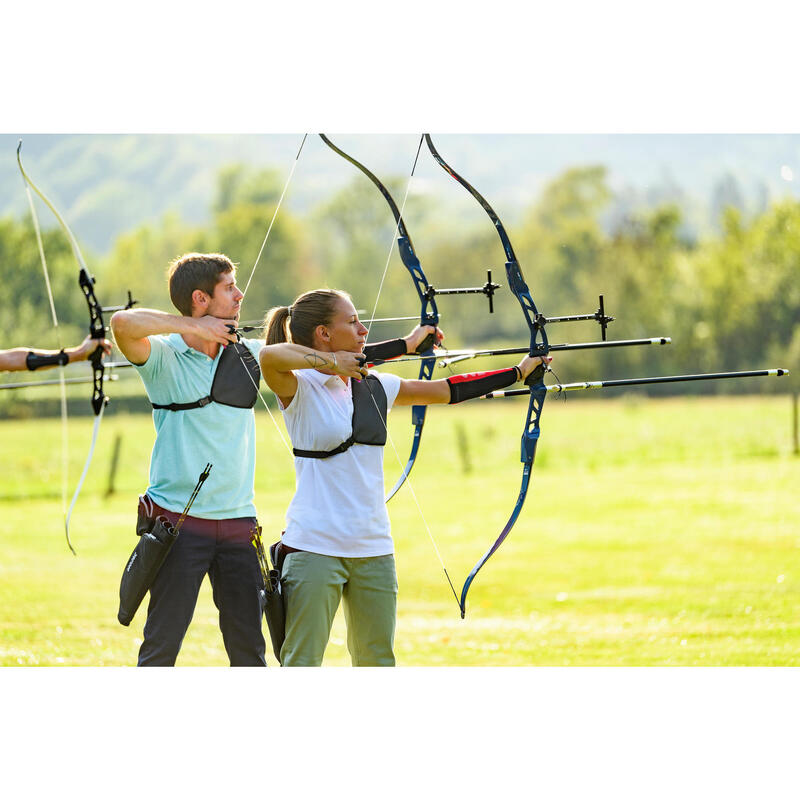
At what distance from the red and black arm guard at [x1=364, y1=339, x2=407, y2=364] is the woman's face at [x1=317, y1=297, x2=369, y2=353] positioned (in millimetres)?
391

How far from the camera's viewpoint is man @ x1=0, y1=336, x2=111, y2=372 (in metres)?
2.53

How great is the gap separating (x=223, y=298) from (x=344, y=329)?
1.20ft

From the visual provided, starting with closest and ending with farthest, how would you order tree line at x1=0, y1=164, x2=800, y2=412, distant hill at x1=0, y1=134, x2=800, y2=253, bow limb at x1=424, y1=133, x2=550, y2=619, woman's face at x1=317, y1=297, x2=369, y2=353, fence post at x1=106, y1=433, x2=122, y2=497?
woman's face at x1=317, y1=297, x2=369, y2=353, bow limb at x1=424, y1=133, x2=550, y2=619, fence post at x1=106, y1=433, x2=122, y2=497, distant hill at x1=0, y1=134, x2=800, y2=253, tree line at x1=0, y1=164, x2=800, y2=412

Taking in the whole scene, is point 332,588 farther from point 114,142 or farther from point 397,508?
point 114,142

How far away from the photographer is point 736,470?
1143cm

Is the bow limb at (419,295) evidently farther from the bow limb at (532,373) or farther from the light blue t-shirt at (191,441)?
the light blue t-shirt at (191,441)

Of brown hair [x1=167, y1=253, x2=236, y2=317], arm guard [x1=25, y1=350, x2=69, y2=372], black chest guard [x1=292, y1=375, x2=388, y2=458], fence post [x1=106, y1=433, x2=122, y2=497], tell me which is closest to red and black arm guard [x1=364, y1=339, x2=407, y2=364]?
black chest guard [x1=292, y1=375, x2=388, y2=458]

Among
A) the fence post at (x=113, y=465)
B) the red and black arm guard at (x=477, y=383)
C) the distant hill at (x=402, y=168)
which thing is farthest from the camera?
the distant hill at (x=402, y=168)

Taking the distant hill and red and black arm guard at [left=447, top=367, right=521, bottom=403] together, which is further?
the distant hill

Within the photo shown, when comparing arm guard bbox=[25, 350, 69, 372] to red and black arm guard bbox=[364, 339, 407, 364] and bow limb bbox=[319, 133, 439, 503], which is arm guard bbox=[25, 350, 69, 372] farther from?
bow limb bbox=[319, 133, 439, 503]

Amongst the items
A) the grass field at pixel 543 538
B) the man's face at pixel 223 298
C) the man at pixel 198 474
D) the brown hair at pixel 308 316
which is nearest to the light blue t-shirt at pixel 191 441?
the man at pixel 198 474

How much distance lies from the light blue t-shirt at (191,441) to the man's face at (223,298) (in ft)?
0.36

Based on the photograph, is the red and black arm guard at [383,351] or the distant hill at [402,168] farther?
the distant hill at [402,168]

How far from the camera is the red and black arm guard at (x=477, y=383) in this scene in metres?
2.52
